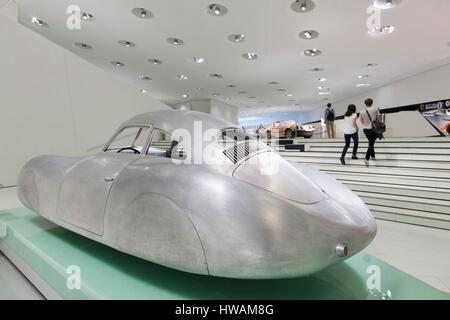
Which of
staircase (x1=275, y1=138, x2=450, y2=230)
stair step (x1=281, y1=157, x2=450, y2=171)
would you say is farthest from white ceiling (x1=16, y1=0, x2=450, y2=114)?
stair step (x1=281, y1=157, x2=450, y2=171)

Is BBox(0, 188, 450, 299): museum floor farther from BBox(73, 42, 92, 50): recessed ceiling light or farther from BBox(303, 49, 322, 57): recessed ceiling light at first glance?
BBox(73, 42, 92, 50): recessed ceiling light

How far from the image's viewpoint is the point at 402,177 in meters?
4.14

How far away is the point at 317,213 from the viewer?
3.77 feet

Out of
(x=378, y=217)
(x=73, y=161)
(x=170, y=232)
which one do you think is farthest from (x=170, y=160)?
(x=378, y=217)

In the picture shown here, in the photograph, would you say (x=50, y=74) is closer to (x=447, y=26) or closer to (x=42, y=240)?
(x=42, y=240)

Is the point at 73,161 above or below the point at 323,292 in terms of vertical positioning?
above

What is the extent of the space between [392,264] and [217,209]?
166cm

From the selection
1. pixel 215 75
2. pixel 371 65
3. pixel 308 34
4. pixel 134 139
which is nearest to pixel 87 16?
pixel 134 139

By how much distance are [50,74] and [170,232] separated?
5.96m

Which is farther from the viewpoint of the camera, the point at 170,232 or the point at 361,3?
the point at 361,3

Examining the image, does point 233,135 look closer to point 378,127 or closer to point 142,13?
point 378,127

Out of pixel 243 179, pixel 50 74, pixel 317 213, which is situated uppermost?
pixel 50 74

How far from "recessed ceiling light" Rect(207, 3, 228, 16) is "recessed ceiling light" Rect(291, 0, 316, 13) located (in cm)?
142

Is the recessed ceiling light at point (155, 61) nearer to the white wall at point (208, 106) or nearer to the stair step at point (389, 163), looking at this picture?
the stair step at point (389, 163)
